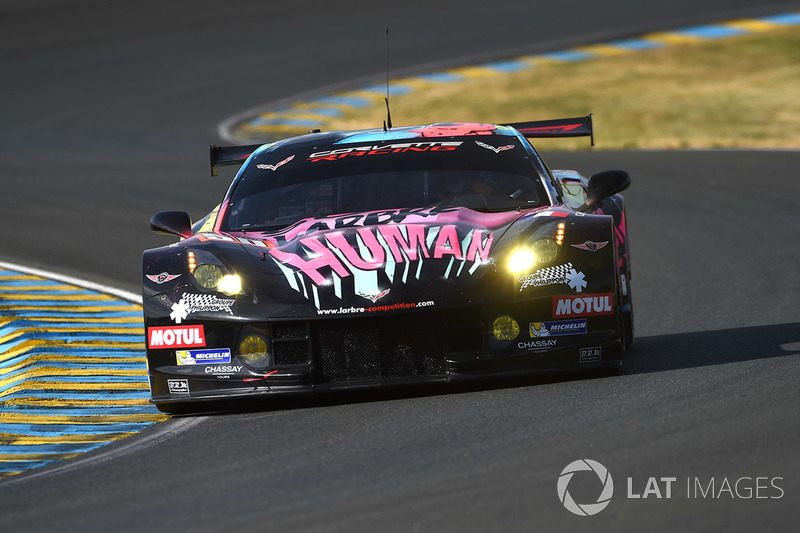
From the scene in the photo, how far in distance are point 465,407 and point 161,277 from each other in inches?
61.1

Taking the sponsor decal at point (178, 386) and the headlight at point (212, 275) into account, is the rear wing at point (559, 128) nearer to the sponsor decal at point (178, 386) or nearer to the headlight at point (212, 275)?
the headlight at point (212, 275)

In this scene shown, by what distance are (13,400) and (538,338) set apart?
107 inches

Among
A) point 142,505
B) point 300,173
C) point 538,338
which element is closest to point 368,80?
point 300,173

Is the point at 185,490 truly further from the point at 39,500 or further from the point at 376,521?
the point at 376,521

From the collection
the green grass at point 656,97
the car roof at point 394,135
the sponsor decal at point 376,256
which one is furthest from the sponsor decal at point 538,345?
the green grass at point 656,97

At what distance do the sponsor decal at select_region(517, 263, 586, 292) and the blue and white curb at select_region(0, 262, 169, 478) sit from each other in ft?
5.95

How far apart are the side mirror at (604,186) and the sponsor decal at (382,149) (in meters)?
0.79

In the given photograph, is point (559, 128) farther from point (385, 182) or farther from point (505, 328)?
point (505, 328)

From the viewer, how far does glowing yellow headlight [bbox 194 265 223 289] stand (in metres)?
5.72

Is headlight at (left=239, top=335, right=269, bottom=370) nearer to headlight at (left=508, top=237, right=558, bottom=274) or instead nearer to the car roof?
headlight at (left=508, top=237, right=558, bottom=274)

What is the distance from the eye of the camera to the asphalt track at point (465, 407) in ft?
13.0

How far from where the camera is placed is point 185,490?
173 inches

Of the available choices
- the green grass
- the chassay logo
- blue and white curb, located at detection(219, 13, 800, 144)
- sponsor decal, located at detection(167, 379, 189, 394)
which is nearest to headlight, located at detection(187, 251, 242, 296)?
sponsor decal, located at detection(167, 379, 189, 394)

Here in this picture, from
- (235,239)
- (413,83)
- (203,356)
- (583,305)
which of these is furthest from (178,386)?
(413,83)
